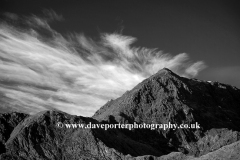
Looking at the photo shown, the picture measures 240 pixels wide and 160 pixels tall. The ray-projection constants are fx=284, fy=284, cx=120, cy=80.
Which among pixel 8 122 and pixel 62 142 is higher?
pixel 8 122

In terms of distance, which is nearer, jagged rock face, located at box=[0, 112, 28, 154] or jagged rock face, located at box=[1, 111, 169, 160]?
jagged rock face, located at box=[1, 111, 169, 160]

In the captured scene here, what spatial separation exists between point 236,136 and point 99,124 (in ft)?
306

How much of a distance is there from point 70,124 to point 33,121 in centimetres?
2218

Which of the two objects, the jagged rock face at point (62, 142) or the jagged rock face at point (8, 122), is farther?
the jagged rock face at point (8, 122)

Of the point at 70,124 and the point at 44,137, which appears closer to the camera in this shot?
the point at 44,137

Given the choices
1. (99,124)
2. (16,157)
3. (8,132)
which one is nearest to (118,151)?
(99,124)

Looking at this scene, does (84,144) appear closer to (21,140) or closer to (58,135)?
(58,135)

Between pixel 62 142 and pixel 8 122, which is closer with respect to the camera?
pixel 62 142

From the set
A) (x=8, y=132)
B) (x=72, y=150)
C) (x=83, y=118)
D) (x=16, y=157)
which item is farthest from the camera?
(x=83, y=118)

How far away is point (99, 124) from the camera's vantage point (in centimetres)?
18938

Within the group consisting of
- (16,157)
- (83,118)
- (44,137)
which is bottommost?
(16,157)

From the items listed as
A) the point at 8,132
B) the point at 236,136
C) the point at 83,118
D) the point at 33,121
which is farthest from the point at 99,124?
the point at 236,136

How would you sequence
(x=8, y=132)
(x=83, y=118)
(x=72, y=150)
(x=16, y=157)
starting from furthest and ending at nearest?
1. (x=83, y=118)
2. (x=8, y=132)
3. (x=72, y=150)
4. (x=16, y=157)

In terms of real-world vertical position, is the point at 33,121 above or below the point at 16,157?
above
